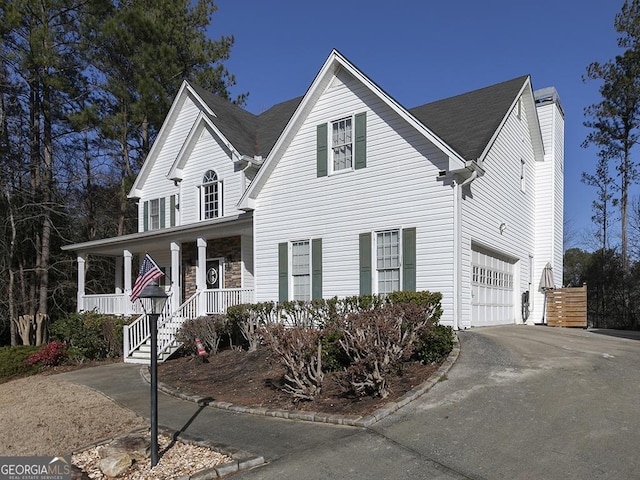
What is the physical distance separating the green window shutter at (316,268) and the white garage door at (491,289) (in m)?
4.12

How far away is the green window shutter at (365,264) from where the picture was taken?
12.6 meters

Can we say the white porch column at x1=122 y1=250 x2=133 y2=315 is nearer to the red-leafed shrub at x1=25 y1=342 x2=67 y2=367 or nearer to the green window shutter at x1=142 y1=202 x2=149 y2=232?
the green window shutter at x1=142 y1=202 x2=149 y2=232

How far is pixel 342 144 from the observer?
546 inches

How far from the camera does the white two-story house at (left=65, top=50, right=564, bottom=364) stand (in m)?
12.0

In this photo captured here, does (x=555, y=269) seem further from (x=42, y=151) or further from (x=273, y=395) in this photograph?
(x=42, y=151)

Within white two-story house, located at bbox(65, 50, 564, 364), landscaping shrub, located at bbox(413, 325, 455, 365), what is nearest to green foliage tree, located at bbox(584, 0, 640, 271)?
white two-story house, located at bbox(65, 50, 564, 364)

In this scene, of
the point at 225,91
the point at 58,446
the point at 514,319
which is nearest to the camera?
the point at 58,446

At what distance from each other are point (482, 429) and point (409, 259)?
6287mm

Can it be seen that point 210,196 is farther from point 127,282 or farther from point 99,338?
point 99,338

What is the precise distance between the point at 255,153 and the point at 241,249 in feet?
12.2

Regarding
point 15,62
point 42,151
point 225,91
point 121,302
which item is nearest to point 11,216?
point 42,151

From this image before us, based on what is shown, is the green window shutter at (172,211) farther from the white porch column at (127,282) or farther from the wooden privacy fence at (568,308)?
the wooden privacy fence at (568,308)

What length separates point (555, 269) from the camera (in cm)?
1822
